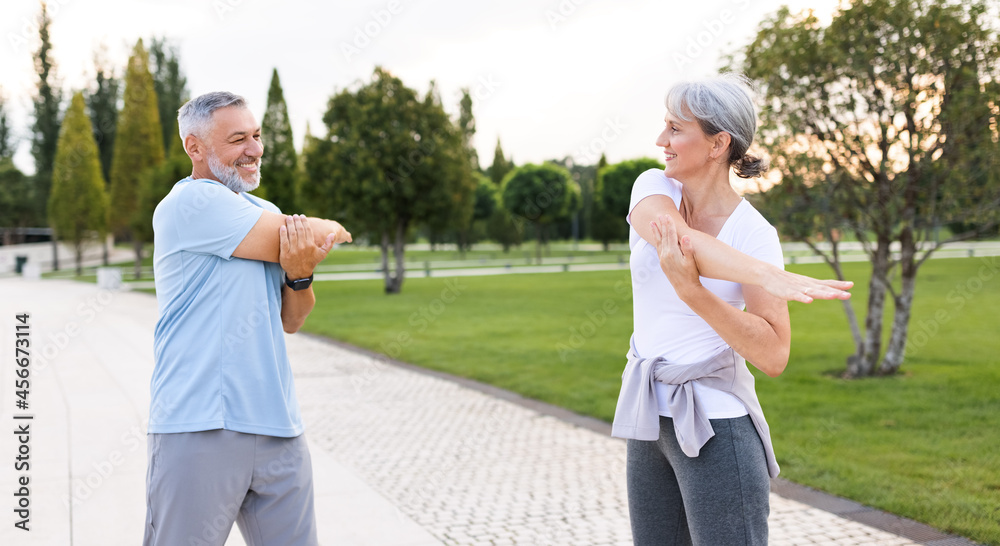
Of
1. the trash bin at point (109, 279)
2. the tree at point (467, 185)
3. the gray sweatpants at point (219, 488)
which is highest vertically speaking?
the tree at point (467, 185)

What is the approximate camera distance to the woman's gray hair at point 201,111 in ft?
6.73

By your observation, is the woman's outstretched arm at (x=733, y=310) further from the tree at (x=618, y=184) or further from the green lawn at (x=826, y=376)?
the tree at (x=618, y=184)

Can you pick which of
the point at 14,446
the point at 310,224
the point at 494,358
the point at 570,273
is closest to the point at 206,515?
the point at 310,224

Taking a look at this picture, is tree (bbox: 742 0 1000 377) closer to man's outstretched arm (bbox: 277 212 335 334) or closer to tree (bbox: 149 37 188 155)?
man's outstretched arm (bbox: 277 212 335 334)

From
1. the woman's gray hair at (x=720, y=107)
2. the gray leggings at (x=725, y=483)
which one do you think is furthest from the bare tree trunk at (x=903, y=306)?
the gray leggings at (x=725, y=483)

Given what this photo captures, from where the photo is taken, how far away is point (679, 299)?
1.83 meters

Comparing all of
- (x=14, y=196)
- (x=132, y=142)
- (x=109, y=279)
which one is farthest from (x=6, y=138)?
(x=109, y=279)

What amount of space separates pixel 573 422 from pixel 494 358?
3.80 m

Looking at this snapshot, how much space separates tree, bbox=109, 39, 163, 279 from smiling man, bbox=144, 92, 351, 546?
37.9 m

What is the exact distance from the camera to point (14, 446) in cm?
580

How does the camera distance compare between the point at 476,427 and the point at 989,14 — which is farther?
the point at 989,14

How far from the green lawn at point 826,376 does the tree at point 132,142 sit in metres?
20.3

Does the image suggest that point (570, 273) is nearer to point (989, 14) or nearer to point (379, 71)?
point (379, 71)

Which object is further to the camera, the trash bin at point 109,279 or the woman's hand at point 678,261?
the trash bin at point 109,279
